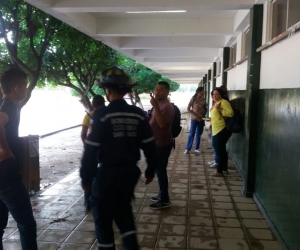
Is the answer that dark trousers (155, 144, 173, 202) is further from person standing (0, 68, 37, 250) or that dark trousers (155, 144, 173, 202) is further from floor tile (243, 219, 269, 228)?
person standing (0, 68, 37, 250)

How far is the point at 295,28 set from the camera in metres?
3.21

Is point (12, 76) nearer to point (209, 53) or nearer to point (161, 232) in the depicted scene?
point (161, 232)

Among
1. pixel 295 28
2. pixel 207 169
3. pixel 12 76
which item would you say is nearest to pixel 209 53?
pixel 207 169

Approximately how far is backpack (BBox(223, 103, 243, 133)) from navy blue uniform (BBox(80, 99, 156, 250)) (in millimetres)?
3595

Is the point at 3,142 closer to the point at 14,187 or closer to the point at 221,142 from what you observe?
the point at 14,187

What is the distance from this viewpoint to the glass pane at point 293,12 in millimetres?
3522

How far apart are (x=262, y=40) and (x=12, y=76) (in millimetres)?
3525

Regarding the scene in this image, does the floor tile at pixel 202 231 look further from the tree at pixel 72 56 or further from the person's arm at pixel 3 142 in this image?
the tree at pixel 72 56

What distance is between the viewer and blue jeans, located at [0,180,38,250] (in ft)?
Result: 8.67

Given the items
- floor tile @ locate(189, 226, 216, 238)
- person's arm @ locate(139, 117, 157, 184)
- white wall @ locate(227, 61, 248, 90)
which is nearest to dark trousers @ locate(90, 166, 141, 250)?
person's arm @ locate(139, 117, 157, 184)

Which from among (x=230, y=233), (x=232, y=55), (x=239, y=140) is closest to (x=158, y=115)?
(x=230, y=233)

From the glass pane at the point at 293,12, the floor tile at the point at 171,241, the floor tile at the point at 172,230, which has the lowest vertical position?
the floor tile at the point at 171,241

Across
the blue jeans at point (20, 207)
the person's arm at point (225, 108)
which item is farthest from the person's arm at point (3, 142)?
the person's arm at point (225, 108)

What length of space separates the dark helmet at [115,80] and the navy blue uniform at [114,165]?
11 centimetres
